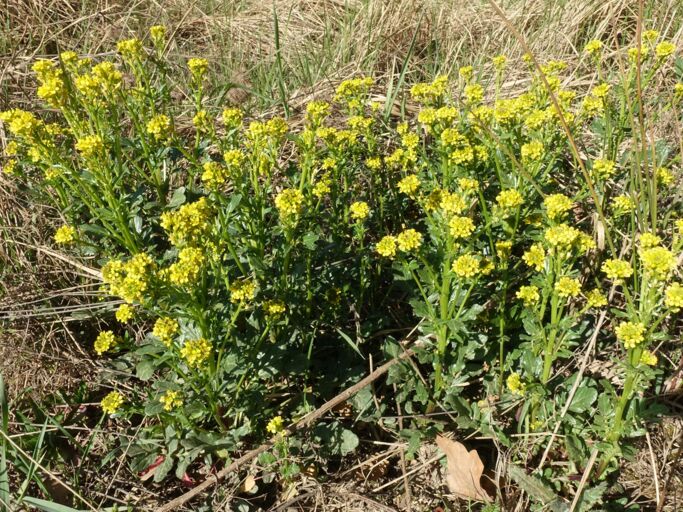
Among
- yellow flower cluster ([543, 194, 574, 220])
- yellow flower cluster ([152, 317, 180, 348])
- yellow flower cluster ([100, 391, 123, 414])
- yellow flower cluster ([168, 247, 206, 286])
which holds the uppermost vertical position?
yellow flower cluster ([543, 194, 574, 220])

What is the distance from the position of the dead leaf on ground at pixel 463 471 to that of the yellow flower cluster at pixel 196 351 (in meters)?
1.11

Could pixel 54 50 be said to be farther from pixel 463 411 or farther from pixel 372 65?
pixel 463 411

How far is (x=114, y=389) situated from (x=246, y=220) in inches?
46.9

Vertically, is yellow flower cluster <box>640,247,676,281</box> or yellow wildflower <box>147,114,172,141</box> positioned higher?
yellow flower cluster <box>640,247,676,281</box>

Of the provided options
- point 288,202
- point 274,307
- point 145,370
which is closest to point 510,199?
point 288,202

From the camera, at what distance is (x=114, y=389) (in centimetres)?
301

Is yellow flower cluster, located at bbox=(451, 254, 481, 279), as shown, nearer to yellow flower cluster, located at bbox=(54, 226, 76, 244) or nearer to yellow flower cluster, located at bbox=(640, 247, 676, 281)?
yellow flower cluster, located at bbox=(640, 247, 676, 281)

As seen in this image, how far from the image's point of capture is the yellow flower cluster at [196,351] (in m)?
2.21

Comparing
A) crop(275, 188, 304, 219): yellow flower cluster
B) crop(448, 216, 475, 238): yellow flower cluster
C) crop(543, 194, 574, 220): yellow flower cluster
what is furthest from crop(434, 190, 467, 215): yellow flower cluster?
crop(275, 188, 304, 219): yellow flower cluster

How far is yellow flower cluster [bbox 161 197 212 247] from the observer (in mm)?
2277

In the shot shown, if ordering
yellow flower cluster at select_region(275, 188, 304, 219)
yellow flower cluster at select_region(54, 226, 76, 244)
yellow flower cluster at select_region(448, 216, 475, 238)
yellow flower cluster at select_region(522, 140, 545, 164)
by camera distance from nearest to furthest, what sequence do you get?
yellow flower cluster at select_region(448, 216, 475, 238)
yellow flower cluster at select_region(275, 188, 304, 219)
yellow flower cluster at select_region(522, 140, 545, 164)
yellow flower cluster at select_region(54, 226, 76, 244)

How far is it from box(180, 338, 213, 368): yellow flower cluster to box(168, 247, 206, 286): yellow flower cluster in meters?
0.23

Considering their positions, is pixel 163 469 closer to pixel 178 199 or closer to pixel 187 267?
pixel 187 267

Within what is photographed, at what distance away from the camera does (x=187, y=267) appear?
2.14 m
